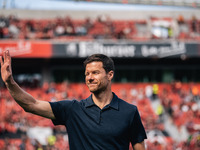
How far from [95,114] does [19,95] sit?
0.61m

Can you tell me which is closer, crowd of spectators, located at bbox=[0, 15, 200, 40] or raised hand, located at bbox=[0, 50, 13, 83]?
raised hand, located at bbox=[0, 50, 13, 83]

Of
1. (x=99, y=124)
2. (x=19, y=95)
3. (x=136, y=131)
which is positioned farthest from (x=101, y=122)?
(x=19, y=95)

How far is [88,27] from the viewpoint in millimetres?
16484

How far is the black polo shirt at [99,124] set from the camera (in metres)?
2.07

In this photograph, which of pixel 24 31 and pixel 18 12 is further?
pixel 18 12

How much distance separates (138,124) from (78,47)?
484 inches

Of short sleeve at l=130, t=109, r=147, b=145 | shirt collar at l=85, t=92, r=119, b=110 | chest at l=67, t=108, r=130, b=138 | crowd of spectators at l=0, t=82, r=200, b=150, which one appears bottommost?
crowd of spectators at l=0, t=82, r=200, b=150

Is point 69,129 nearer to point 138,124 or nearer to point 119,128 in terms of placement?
point 119,128

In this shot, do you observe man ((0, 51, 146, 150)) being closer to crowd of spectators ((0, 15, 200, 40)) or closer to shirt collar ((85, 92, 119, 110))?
shirt collar ((85, 92, 119, 110))

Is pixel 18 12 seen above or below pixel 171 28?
above

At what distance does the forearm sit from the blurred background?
8933 mm

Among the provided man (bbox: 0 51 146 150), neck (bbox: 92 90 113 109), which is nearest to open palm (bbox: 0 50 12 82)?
man (bbox: 0 51 146 150)

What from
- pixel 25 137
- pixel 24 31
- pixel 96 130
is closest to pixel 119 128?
pixel 96 130

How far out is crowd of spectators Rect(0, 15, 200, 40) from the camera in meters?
15.2
